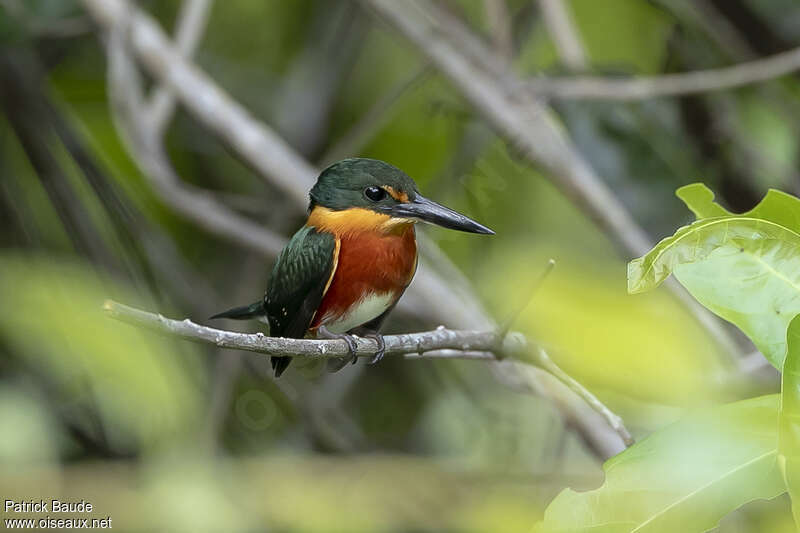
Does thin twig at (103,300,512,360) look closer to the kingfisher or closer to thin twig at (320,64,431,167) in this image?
the kingfisher

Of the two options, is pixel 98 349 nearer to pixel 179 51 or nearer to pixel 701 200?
pixel 701 200

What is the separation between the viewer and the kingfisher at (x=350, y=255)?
1187 mm

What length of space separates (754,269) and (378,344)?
0.40 meters

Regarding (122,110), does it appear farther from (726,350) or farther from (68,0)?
(726,350)

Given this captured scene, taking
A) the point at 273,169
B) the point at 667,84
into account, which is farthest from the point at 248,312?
Answer: the point at 667,84

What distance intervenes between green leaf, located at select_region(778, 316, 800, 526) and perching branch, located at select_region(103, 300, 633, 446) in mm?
264

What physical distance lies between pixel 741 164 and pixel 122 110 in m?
1.93

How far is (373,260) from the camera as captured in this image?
1.20 m

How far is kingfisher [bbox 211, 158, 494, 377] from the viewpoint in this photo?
1187 mm

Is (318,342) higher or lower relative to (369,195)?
lower

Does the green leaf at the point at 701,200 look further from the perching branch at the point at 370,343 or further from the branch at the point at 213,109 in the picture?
the branch at the point at 213,109

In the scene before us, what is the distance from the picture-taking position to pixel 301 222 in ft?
Result: 11.1

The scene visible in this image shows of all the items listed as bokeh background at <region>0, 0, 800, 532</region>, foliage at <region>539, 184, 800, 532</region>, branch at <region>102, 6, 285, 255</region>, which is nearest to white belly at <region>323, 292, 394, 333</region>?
foliage at <region>539, 184, 800, 532</region>

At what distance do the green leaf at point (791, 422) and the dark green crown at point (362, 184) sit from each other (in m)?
0.47
